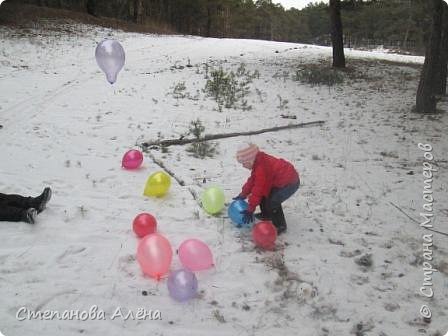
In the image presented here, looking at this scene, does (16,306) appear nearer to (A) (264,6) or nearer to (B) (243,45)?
(B) (243,45)

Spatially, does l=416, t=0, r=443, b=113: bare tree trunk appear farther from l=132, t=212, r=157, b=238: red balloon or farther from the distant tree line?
the distant tree line

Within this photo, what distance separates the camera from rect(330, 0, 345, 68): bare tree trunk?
15.3 m

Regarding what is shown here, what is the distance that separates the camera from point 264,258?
440cm

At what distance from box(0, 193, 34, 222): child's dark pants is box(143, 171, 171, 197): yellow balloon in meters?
1.43

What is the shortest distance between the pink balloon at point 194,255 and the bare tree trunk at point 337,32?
13.6 metres

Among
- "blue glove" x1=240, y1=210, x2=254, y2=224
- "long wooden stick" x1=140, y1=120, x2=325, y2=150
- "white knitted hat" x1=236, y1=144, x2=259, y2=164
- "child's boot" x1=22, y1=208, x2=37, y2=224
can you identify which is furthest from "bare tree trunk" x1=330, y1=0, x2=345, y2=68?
"child's boot" x1=22, y1=208, x2=37, y2=224

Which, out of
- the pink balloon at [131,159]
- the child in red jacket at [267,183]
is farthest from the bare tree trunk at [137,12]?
the child in red jacket at [267,183]

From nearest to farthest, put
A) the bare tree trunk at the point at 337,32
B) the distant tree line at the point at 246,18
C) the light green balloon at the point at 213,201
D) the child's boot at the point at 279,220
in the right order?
1. the child's boot at the point at 279,220
2. the light green balloon at the point at 213,201
3. the bare tree trunk at the point at 337,32
4. the distant tree line at the point at 246,18

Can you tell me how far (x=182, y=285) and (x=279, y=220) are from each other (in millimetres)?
1690

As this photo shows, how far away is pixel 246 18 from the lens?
218 feet

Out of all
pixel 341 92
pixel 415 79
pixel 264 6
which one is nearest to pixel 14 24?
pixel 341 92

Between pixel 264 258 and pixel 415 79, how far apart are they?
12.4m

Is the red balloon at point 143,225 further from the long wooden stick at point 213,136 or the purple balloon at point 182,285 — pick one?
the long wooden stick at point 213,136

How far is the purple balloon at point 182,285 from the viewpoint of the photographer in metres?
3.62
